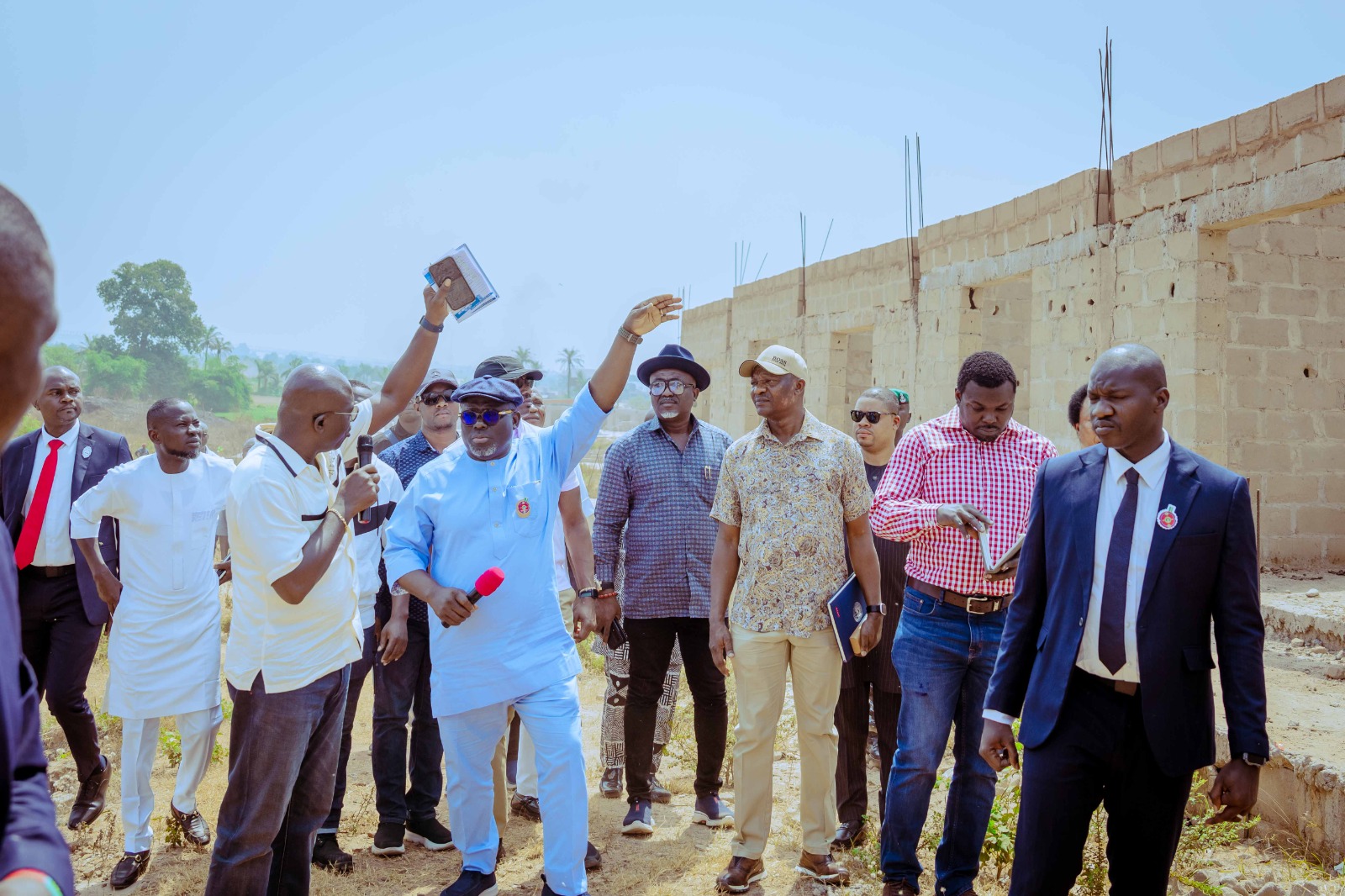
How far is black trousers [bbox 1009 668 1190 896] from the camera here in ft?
9.37

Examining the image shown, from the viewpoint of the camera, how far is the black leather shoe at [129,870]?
4.34 m

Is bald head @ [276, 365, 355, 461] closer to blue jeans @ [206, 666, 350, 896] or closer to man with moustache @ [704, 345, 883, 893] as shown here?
blue jeans @ [206, 666, 350, 896]

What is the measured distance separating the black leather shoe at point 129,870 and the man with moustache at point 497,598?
64.3 inches

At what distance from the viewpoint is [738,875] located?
4.26m

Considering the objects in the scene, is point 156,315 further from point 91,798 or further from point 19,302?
point 19,302

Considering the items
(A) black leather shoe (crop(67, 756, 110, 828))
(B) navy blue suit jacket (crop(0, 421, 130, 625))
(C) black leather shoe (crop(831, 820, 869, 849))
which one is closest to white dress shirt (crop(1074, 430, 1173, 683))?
(C) black leather shoe (crop(831, 820, 869, 849))

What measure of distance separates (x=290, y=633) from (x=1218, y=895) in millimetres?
3473

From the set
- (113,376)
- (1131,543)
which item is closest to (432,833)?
(1131,543)

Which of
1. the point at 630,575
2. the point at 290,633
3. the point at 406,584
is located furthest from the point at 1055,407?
the point at 290,633

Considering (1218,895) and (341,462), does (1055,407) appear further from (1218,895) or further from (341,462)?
(341,462)

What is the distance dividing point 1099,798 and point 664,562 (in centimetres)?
255

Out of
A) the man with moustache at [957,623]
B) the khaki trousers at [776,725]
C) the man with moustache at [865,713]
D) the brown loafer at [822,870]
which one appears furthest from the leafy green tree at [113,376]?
the man with moustache at [957,623]

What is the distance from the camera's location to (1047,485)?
3180 millimetres

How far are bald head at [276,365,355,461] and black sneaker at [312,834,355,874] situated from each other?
2.20 metres
